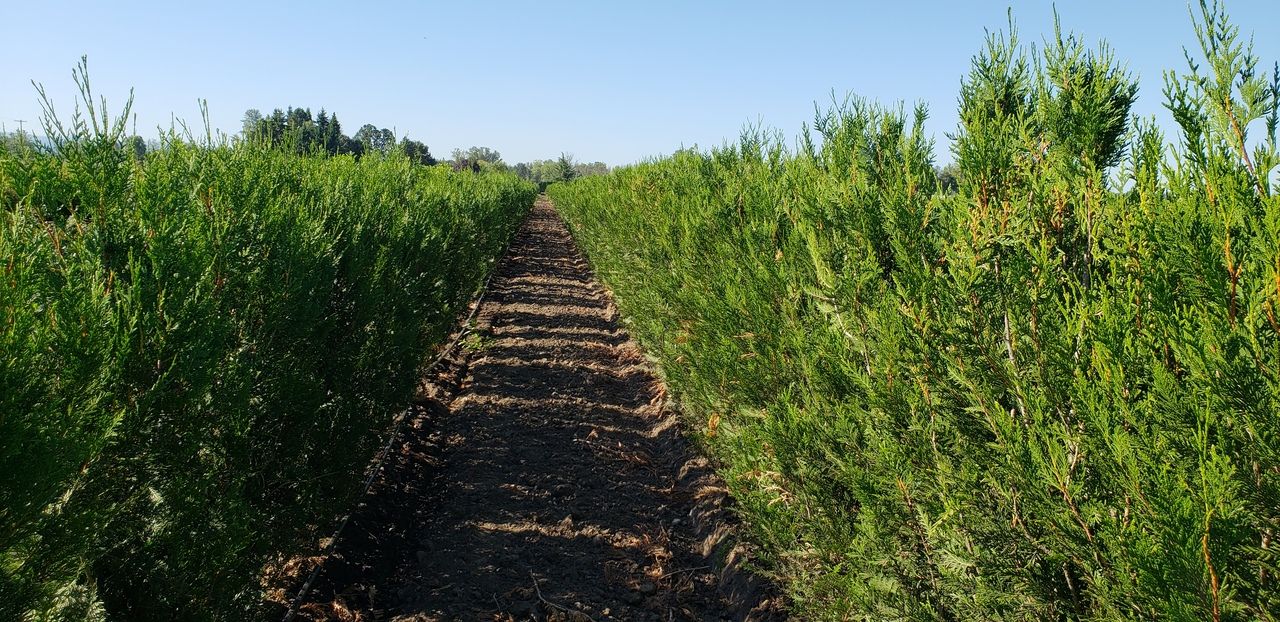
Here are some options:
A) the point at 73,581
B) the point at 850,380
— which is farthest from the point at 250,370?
the point at 850,380

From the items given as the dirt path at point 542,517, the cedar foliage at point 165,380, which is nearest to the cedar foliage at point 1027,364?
the dirt path at point 542,517

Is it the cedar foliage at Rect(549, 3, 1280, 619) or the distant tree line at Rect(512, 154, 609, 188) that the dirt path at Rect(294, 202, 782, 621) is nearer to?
the cedar foliage at Rect(549, 3, 1280, 619)

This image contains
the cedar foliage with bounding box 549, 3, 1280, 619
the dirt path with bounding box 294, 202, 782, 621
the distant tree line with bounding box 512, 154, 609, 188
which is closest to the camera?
the cedar foliage with bounding box 549, 3, 1280, 619

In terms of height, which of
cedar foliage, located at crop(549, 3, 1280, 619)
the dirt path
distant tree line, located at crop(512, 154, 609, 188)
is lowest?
the dirt path

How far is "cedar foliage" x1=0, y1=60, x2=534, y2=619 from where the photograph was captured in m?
1.93

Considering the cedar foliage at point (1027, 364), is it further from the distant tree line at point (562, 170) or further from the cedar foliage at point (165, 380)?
the distant tree line at point (562, 170)

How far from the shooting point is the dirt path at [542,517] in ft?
13.7

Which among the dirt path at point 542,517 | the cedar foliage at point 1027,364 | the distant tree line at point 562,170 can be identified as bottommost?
the dirt path at point 542,517

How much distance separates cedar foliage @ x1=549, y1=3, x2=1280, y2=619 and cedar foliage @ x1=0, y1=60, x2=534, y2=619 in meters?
2.62

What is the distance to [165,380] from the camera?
239cm

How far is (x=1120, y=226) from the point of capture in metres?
2.15

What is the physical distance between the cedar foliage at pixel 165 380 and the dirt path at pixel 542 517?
0.60 meters

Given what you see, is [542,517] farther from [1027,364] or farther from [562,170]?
[562,170]

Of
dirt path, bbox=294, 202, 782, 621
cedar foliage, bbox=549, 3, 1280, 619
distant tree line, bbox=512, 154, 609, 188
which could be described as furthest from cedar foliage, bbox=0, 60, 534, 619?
distant tree line, bbox=512, 154, 609, 188
